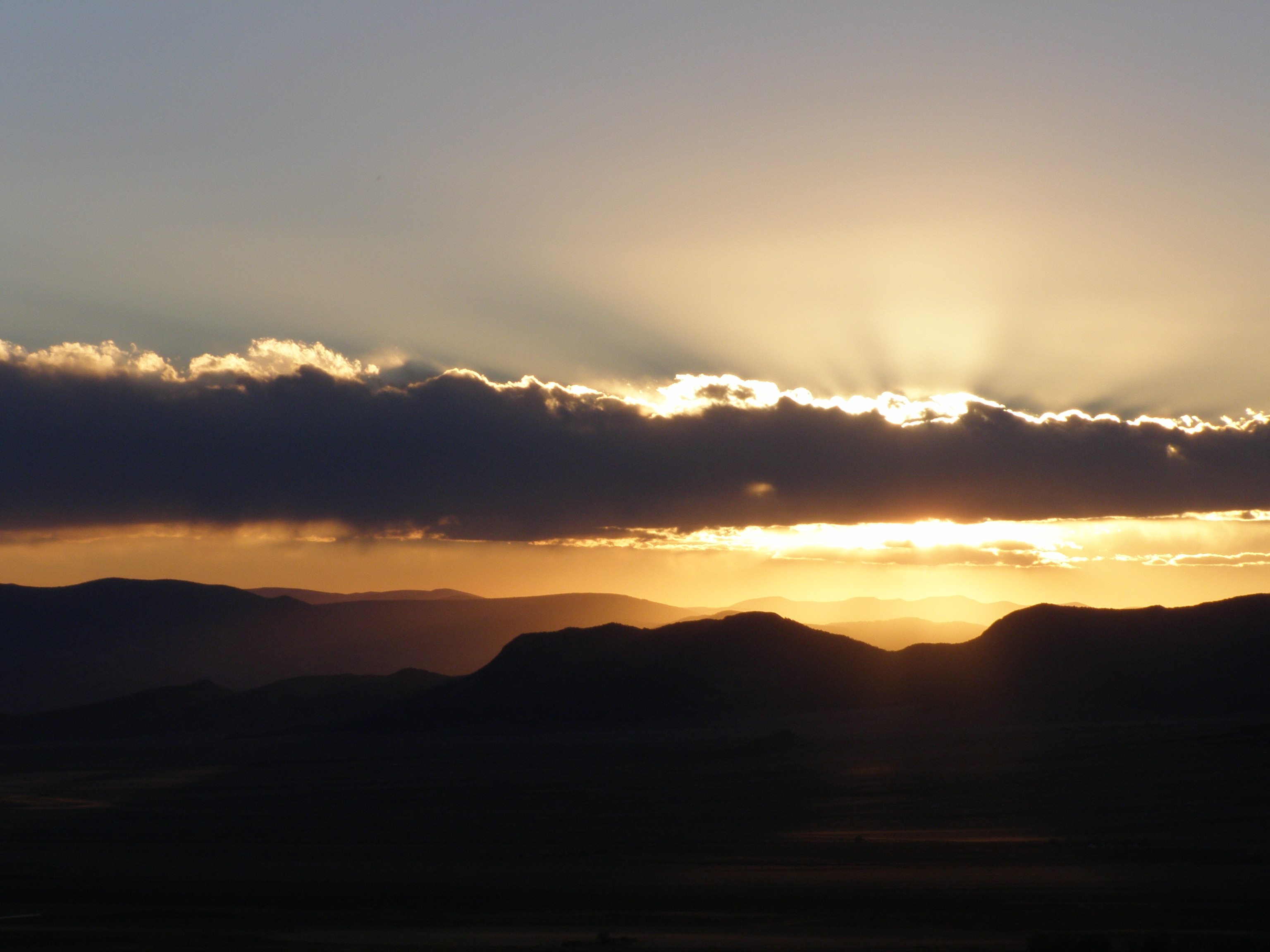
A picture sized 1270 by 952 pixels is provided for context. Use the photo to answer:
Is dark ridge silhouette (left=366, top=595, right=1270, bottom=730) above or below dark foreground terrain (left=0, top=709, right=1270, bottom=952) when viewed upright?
above

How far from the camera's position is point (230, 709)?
6211 inches

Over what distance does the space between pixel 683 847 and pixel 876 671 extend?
9137cm

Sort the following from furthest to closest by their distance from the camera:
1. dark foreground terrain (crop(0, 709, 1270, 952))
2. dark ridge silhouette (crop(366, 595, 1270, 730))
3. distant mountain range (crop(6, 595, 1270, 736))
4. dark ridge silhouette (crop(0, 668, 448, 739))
Result: 1. dark ridge silhouette (crop(0, 668, 448, 739))
2. distant mountain range (crop(6, 595, 1270, 736))
3. dark ridge silhouette (crop(366, 595, 1270, 730))
4. dark foreground terrain (crop(0, 709, 1270, 952))

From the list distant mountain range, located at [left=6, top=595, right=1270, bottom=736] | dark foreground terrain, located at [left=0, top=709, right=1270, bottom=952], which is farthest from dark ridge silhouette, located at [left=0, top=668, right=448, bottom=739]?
dark foreground terrain, located at [left=0, top=709, right=1270, bottom=952]

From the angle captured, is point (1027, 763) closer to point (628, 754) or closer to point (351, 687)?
point (628, 754)

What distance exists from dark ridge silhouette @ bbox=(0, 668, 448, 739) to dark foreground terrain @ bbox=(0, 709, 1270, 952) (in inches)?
1915

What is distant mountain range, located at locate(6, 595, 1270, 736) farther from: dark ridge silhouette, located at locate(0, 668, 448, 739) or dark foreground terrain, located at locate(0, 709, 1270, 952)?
dark foreground terrain, located at locate(0, 709, 1270, 952)

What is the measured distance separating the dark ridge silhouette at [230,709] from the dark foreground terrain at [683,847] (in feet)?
160

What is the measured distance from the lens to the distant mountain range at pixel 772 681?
115m

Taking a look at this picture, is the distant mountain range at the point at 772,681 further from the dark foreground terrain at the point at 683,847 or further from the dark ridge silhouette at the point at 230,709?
the dark foreground terrain at the point at 683,847

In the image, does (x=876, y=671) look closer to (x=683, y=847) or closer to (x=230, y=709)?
(x=230, y=709)

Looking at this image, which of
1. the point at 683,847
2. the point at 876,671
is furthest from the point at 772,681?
the point at 683,847

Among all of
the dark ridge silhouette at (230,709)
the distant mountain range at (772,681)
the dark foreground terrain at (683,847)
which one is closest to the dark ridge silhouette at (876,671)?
the distant mountain range at (772,681)

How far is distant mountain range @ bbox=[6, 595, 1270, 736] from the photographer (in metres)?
115
